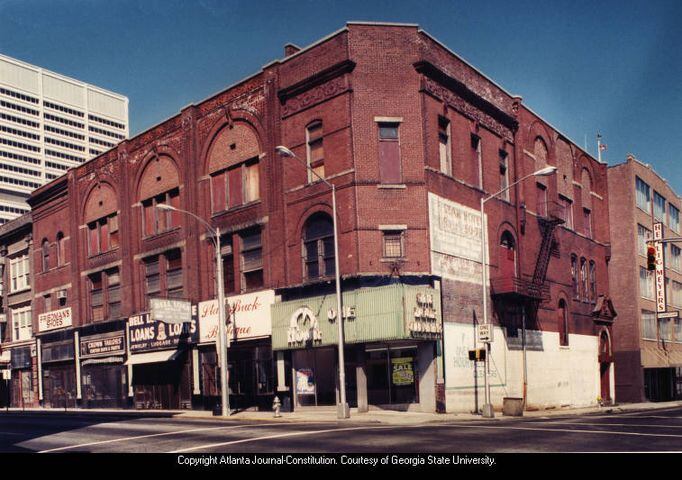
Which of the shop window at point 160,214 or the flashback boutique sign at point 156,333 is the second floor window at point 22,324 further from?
the shop window at point 160,214

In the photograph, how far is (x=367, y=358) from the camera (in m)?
32.7

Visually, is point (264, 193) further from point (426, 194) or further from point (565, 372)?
point (565, 372)

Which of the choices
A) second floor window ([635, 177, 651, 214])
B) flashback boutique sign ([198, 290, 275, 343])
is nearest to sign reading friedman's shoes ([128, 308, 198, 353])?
flashback boutique sign ([198, 290, 275, 343])

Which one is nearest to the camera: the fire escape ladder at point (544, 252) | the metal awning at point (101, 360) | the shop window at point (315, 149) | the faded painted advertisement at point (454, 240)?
the faded painted advertisement at point (454, 240)

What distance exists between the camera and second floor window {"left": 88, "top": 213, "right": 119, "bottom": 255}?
47472 millimetres

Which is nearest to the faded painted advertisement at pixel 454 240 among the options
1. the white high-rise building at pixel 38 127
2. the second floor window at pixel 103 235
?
the second floor window at pixel 103 235

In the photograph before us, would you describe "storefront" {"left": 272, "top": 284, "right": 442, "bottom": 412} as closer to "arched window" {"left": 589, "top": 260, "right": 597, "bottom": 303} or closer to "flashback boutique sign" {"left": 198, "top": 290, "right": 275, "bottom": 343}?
"flashback boutique sign" {"left": 198, "top": 290, "right": 275, "bottom": 343}

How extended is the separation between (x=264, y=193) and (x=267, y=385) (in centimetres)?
945

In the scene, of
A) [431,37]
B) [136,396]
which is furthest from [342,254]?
[136,396]

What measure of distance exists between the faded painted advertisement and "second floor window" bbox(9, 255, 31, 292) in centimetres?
3629

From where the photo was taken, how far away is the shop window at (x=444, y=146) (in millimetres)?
35719

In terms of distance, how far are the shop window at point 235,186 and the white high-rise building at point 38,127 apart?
150 m

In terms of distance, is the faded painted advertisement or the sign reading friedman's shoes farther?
the sign reading friedman's shoes

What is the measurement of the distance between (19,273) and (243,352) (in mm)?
29004
